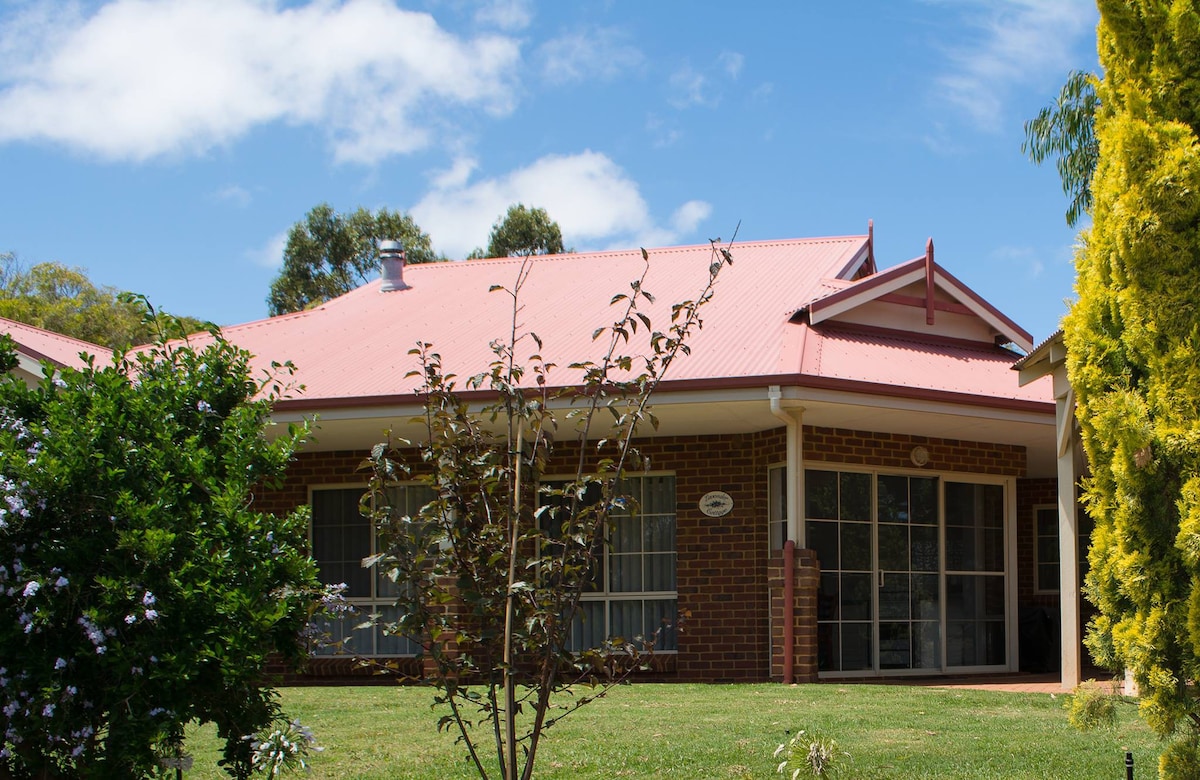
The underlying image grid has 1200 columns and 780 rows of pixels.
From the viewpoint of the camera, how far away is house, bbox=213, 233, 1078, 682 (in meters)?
13.4

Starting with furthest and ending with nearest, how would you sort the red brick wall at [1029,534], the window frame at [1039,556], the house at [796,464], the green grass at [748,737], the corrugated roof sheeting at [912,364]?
the window frame at [1039,556], the red brick wall at [1029,534], the corrugated roof sheeting at [912,364], the house at [796,464], the green grass at [748,737]

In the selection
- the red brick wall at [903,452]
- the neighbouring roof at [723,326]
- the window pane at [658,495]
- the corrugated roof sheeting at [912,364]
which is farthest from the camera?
the window pane at [658,495]

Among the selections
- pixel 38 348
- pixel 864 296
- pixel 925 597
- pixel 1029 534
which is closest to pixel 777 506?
pixel 925 597

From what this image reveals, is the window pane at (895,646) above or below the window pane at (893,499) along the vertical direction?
below

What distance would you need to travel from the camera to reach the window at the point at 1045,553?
751 inches

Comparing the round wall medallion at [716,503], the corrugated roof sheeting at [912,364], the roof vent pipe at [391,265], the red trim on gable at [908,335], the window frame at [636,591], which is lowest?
the window frame at [636,591]

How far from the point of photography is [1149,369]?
5.91 meters

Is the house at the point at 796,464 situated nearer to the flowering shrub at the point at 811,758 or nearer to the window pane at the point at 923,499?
the window pane at the point at 923,499

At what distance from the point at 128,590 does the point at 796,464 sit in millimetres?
8659

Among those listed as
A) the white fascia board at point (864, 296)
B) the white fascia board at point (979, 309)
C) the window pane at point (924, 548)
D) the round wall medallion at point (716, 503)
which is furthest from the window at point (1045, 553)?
the round wall medallion at point (716, 503)

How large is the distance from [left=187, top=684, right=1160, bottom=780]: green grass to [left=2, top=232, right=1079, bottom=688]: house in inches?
94.3

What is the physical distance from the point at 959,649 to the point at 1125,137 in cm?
1063

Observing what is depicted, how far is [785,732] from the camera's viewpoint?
28.8 ft

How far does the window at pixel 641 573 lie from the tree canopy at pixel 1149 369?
8.95 meters
